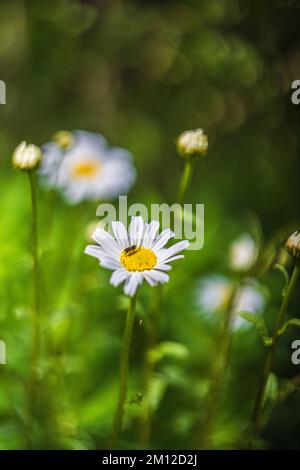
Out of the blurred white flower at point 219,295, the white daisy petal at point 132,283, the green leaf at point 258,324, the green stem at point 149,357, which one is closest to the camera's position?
the white daisy petal at point 132,283

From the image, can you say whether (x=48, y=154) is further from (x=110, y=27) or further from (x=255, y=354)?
(x=110, y=27)

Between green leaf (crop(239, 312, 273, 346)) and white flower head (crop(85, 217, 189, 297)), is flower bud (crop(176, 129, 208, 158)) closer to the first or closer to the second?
white flower head (crop(85, 217, 189, 297))

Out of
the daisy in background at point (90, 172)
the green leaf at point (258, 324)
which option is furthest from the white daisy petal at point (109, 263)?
the daisy in background at point (90, 172)

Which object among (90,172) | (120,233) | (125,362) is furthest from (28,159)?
(90,172)

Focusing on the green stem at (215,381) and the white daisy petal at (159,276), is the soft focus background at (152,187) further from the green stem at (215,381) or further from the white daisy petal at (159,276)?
the white daisy petal at (159,276)

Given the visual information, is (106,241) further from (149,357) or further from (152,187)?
(152,187)

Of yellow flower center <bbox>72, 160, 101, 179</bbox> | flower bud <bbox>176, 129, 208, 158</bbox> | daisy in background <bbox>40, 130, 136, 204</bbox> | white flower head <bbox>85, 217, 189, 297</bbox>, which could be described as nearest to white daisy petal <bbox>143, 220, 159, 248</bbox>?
white flower head <bbox>85, 217, 189, 297</bbox>
